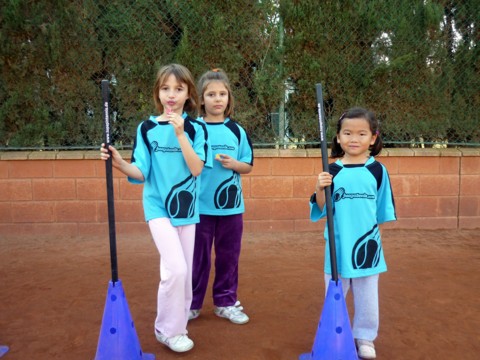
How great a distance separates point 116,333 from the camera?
254 cm

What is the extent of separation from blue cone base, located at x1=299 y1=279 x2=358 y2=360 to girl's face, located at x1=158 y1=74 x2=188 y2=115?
1.39 meters

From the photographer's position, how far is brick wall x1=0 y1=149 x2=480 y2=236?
5785mm

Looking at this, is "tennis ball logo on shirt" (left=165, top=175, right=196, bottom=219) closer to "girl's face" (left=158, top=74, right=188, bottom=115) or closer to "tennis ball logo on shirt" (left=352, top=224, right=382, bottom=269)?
"girl's face" (left=158, top=74, right=188, bottom=115)

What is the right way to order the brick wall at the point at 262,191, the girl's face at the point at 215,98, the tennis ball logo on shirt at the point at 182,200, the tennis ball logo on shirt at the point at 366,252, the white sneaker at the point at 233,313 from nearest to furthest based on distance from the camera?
1. the tennis ball logo on shirt at the point at 366,252
2. the tennis ball logo on shirt at the point at 182,200
3. the girl's face at the point at 215,98
4. the white sneaker at the point at 233,313
5. the brick wall at the point at 262,191

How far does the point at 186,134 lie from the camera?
9.26ft

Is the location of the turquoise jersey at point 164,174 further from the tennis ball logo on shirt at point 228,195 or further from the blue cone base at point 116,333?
the blue cone base at point 116,333

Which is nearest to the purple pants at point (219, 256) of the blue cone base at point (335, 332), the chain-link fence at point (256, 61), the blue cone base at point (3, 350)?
the blue cone base at point (335, 332)

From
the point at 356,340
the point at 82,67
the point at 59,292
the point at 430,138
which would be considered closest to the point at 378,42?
the point at 430,138

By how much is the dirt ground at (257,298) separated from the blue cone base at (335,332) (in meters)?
0.35

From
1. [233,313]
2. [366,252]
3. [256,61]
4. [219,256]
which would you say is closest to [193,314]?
[233,313]

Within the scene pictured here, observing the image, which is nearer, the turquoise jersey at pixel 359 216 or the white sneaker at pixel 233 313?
the turquoise jersey at pixel 359 216

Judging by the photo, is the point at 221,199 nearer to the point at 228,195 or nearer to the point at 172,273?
the point at 228,195

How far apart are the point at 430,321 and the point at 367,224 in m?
1.19

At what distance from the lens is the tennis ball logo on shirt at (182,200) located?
109 inches
